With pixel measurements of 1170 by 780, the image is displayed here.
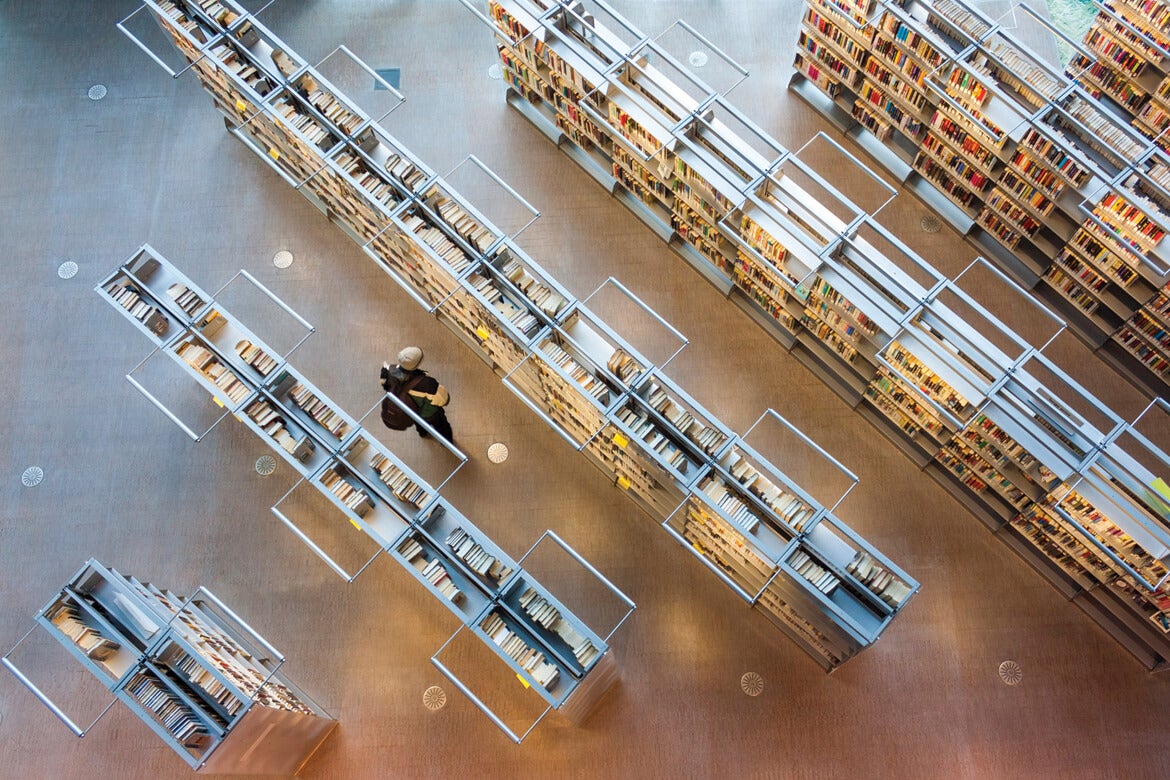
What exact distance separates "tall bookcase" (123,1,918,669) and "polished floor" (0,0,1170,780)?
49 cm

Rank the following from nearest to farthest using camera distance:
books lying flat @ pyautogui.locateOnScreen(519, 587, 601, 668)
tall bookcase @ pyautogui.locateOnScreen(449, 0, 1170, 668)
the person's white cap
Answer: books lying flat @ pyautogui.locateOnScreen(519, 587, 601, 668) < tall bookcase @ pyautogui.locateOnScreen(449, 0, 1170, 668) < the person's white cap

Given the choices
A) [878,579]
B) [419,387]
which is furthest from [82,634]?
[878,579]

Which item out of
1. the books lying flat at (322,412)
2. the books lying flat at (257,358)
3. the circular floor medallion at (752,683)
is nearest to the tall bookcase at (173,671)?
the books lying flat at (322,412)

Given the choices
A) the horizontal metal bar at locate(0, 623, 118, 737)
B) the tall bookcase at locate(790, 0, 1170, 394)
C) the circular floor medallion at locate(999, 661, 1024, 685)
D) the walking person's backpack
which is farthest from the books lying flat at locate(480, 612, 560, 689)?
the tall bookcase at locate(790, 0, 1170, 394)

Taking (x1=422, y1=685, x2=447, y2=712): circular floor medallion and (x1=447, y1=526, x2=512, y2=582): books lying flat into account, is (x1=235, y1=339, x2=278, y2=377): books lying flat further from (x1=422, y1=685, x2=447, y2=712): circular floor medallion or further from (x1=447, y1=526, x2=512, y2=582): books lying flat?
(x1=422, y1=685, x2=447, y2=712): circular floor medallion

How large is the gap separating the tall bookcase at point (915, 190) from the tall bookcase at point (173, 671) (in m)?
5.32

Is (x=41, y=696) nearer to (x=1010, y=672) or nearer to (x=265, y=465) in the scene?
(x=265, y=465)

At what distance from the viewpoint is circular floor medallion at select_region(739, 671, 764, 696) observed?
8102 mm

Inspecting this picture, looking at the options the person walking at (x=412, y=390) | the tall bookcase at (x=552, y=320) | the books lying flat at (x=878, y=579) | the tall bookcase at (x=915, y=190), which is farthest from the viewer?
the person walking at (x=412, y=390)

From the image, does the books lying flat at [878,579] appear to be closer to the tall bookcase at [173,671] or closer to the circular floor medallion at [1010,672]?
the circular floor medallion at [1010,672]

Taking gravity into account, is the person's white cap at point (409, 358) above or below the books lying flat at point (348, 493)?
above

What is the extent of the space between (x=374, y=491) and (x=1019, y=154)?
21.2ft

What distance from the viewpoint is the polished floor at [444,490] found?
799cm

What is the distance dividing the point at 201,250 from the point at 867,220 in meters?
6.81
